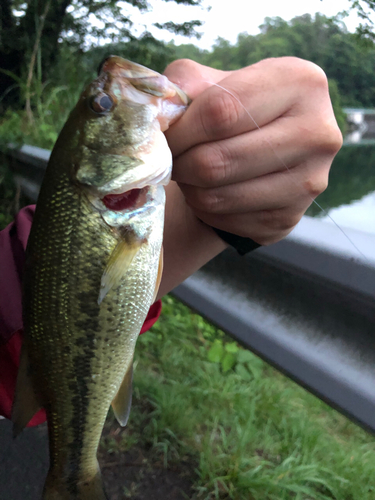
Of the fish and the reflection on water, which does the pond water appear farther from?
the fish

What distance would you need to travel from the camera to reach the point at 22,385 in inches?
50.0

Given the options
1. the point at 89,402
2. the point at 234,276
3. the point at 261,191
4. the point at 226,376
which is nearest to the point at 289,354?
the point at 234,276

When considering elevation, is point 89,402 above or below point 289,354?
below

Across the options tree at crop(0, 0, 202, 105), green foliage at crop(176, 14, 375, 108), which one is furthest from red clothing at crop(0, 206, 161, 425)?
tree at crop(0, 0, 202, 105)

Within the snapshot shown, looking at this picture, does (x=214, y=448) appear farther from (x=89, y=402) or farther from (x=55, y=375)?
(x=55, y=375)

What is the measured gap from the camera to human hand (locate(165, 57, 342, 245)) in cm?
99

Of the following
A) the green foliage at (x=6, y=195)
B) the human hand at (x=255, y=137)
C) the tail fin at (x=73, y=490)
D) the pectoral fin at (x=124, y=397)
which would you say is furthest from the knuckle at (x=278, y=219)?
the green foliage at (x=6, y=195)

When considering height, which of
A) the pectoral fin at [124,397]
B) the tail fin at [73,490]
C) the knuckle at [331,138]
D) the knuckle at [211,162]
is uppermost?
the knuckle at [331,138]

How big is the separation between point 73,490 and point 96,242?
35.0 inches

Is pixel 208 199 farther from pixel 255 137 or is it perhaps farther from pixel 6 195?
pixel 6 195

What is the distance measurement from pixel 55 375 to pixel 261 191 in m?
0.87

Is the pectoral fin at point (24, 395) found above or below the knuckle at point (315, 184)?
below

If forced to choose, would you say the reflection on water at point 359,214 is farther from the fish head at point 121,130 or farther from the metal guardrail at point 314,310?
the fish head at point 121,130

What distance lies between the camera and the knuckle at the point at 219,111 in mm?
941
